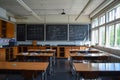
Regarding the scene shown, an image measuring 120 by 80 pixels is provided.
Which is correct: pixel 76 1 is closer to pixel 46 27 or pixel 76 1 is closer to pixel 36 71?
pixel 46 27

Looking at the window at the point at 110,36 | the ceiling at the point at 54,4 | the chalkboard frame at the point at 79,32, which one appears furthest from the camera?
the chalkboard frame at the point at 79,32

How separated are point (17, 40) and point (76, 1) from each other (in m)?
5.98

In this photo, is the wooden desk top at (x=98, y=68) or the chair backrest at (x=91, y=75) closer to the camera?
the chair backrest at (x=91, y=75)

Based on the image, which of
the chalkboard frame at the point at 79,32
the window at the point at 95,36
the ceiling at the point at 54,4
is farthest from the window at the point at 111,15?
the chalkboard frame at the point at 79,32

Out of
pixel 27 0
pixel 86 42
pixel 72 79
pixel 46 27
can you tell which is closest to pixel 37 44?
pixel 46 27

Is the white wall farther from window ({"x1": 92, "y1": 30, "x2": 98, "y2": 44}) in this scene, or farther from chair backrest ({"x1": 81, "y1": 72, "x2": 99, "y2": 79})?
chair backrest ({"x1": 81, "y1": 72, "x2": 99, "y2": 79})

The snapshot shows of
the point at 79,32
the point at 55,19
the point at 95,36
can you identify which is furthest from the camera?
the point at 55,19

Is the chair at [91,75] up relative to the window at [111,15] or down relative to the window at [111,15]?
down

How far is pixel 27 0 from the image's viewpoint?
7.83 meters

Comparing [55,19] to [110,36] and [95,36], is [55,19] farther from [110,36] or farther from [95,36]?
[110,36]

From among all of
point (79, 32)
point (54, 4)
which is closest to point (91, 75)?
point (54, 4)

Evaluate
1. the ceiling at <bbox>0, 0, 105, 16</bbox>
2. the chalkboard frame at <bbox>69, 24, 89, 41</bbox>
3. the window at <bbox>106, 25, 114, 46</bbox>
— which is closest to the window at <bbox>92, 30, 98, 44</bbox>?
the chalkboard frame at <bbox>69, 24, 89, 41</bbox>

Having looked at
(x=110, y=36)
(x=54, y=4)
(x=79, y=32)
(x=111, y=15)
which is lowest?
(x=110, y=36)

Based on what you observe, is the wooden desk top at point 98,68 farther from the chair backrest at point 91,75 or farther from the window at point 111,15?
the window at point 111,15
